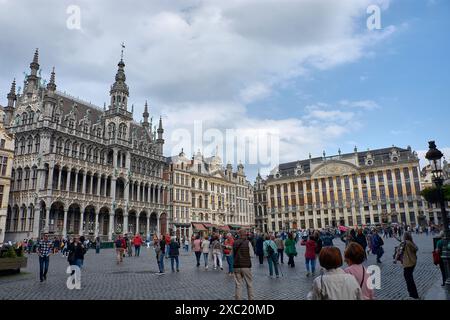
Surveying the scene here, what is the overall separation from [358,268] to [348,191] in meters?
82.2

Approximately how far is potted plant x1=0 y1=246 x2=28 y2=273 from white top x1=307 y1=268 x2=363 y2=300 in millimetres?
16638

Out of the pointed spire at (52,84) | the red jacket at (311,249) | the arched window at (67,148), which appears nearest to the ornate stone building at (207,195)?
the arched window at (67,148)

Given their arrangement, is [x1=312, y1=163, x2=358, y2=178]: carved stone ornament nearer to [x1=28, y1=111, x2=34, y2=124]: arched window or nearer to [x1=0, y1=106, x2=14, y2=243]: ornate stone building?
[x1=28, y1=111, x2=34, y2=124]: arched window

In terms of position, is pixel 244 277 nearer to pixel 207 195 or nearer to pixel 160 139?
pixel 160 139

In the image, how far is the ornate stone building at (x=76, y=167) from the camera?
42094 mm

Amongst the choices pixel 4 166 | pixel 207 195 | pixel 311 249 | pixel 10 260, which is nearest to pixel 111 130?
pixel 4 166

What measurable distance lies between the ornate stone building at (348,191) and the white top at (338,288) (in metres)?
79.9

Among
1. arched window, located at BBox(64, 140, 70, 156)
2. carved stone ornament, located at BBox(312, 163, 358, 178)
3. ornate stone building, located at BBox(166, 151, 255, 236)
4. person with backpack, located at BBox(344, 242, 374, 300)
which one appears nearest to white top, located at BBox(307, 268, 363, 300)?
person with backpack, located at BBox(344, 242, 374, 300)

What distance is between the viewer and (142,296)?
1054cm

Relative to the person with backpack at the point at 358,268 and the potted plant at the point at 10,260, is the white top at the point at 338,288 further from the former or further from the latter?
the potted plant at the point at 10,260

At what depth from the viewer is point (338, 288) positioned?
3.96 metres

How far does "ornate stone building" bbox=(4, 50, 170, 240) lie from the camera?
138ft
